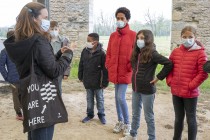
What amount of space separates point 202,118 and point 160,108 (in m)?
0.84

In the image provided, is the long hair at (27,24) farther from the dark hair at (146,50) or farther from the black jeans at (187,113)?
the black jeans at (187,113)

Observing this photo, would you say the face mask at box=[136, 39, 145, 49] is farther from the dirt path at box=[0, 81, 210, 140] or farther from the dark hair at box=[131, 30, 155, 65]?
the dirt path at box=[0, 81, 210, 140]

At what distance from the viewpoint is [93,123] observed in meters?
4.71

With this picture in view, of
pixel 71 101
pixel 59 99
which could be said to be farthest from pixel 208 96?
pixel 59 99

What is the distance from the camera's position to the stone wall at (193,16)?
831 cm

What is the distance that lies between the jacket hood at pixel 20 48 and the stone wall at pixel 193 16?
21.8ft

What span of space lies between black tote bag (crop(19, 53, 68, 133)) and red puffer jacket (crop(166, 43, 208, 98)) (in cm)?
152

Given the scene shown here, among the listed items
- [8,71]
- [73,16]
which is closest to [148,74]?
[8,71]

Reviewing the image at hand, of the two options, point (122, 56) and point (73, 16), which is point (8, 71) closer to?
point (122, 56)

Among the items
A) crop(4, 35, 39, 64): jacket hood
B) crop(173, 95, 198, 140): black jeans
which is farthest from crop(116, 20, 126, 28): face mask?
crop(4, 35, 39, 64): jacket hood

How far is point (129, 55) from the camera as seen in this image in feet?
13.3

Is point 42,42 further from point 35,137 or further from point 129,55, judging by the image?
point 129,55

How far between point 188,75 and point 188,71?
1.7 inches

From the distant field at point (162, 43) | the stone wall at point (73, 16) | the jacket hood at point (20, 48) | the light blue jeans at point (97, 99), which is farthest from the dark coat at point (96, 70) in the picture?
the distant field at point (162, 43)
